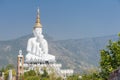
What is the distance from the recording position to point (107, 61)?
2636 centimetres

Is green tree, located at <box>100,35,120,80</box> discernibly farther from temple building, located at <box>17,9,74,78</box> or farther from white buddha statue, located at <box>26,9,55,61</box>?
white buddha statue, located at <box>26,9,55,61</box>

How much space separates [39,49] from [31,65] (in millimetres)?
11243

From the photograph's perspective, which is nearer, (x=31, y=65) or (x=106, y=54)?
(x=106, y=54)

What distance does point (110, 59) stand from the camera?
26.5 metres

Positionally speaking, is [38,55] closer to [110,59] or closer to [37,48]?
[37,48]

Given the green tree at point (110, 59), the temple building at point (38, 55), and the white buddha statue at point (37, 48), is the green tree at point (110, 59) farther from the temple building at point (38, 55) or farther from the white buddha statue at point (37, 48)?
the white buddha statue at point (37, 48)

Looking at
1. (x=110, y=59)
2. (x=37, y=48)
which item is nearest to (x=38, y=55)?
(x=37, y=48)

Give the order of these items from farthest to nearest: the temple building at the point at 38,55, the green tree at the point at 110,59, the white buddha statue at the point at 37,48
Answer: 1. the white buddha statue at the point at 37,48
2. the temple building at the point at 38,55
3. the green tree at the point at 110,59

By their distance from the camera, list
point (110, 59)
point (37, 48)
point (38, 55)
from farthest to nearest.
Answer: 1. point (38, 55)
2. point (37, 48)
3. point (110, 59)

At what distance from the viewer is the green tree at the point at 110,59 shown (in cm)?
2619

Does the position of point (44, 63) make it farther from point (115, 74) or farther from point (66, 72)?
point (115, 74)

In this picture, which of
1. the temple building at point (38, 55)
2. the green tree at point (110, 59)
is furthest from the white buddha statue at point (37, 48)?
the green tree at point (110, 59)

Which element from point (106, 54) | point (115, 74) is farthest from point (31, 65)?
point (115, 74)

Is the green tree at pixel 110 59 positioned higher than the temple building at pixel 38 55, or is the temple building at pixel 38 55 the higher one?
the temple building at pixel 38 55
